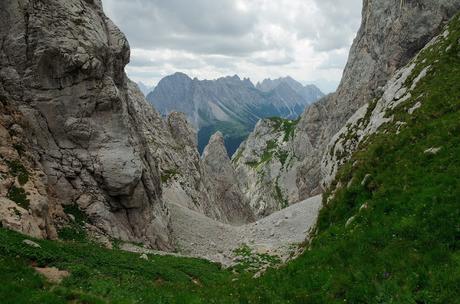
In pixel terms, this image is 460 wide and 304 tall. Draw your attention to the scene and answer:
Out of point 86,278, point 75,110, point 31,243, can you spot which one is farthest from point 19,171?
point 86,278

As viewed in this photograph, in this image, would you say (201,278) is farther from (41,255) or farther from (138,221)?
(138,221)

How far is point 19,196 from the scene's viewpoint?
1174 inches

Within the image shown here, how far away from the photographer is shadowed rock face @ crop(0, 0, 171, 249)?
38.4 m

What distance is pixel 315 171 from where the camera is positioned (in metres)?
133

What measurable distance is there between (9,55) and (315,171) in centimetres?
10810

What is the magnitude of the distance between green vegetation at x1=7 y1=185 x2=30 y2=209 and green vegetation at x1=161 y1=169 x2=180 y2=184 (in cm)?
4846

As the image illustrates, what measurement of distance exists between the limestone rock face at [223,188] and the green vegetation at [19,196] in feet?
232

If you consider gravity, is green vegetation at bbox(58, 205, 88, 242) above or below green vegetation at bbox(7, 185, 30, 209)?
below

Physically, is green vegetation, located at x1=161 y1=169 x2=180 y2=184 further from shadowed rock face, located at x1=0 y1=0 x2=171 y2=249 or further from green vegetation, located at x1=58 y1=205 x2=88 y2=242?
green vegetation, located at x1=58 y1=205 x2=88 y2=242

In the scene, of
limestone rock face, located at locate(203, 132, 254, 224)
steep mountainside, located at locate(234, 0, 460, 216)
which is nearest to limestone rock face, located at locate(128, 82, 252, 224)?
limestone rock face, located at locate(203, 132, 254, 224)


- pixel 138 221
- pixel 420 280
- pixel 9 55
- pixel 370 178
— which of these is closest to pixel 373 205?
pixel 370 178

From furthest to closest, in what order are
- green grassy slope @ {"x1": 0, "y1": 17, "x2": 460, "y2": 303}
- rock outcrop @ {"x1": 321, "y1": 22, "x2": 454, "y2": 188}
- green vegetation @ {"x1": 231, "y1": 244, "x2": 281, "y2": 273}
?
green vegetation @ {"x1": 231, "y1": 244, "x2": 281, "y2": 273} → rock outcrop @ {"x1": 321, "y1": 22, "x2": 454, "y2": 188} → green grassy slope @ {"x1": 0, "y1": 17, "x2": 460, "y2": 303}

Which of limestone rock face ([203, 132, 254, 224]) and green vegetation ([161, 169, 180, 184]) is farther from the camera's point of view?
limestone rock face ([203, 132, 254, 224])

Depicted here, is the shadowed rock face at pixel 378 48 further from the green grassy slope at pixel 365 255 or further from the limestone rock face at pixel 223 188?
the limestone rock face at pixel 223 188
